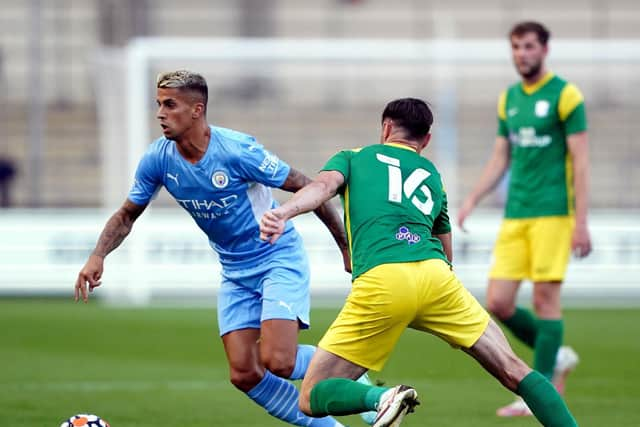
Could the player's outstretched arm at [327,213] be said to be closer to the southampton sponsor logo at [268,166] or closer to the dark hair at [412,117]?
Result: the southampton sponsor logo at [268,166]

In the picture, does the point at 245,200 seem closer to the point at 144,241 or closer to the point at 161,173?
the point at 161,173

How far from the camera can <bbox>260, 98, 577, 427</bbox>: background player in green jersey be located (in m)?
5.43

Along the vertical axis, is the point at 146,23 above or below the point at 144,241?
above

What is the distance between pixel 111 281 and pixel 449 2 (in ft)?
34.7

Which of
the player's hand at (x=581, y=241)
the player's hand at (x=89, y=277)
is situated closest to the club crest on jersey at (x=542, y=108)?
the player's hand at (x=581, y=241)

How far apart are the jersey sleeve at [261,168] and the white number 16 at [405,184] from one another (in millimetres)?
1053

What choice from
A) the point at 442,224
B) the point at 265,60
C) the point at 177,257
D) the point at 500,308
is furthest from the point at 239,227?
the point at 265,60

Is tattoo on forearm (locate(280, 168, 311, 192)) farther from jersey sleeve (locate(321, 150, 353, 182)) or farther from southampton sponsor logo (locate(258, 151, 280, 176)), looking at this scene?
jersey sleeve (locate(321, 150, 353, 182))

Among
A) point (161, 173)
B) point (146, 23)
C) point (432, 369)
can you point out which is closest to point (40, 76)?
point (146, 23)

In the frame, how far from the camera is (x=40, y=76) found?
2216 cm

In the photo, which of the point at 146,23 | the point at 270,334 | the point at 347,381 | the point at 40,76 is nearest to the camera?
the point at 347,381

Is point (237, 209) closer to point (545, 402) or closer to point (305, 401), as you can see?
point (305, 401)

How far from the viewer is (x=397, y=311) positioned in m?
5.40

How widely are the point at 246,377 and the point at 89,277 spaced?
0.98 m
